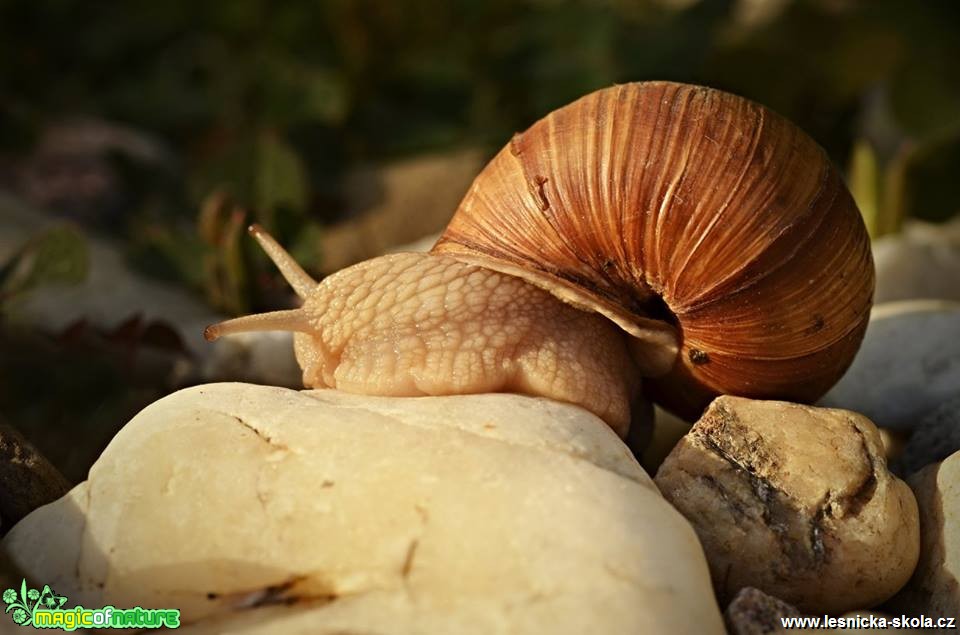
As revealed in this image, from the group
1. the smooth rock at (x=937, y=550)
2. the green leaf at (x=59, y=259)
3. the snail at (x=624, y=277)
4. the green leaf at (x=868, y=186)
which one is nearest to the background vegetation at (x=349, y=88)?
the green leaf at (x=868, y=186)

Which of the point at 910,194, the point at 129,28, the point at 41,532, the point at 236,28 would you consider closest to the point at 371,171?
the point at 236,28

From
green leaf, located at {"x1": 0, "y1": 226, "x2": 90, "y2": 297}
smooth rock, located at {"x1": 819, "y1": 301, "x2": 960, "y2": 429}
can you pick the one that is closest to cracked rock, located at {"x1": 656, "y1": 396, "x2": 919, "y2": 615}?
smooth rock, located at {"x1": 819, "y1": 301, "x2": 960, "y2": 429}

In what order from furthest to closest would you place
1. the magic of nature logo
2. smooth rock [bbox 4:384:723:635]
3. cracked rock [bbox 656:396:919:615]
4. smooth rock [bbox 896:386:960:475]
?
smooth rock [bbox 896:386:960:475]
cracked rock [bbox 656:396:919:615]
the magic of nature logo
smooth rock [bbox 4:384:723:635]

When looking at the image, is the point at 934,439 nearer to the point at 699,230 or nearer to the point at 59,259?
the point at 699,230

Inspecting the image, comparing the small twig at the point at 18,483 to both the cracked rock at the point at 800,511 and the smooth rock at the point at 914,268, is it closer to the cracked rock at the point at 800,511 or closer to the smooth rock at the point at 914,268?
the cracked rock at the point at 800,511

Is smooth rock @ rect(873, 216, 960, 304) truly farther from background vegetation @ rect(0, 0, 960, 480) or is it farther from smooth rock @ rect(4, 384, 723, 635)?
smooth rock @ rect(4, 384, 723, 635)

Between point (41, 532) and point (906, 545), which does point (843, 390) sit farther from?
point (41, 532)

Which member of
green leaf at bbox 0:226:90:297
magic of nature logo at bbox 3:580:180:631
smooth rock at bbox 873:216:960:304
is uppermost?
green leaf at bbox 0:226:90:297
